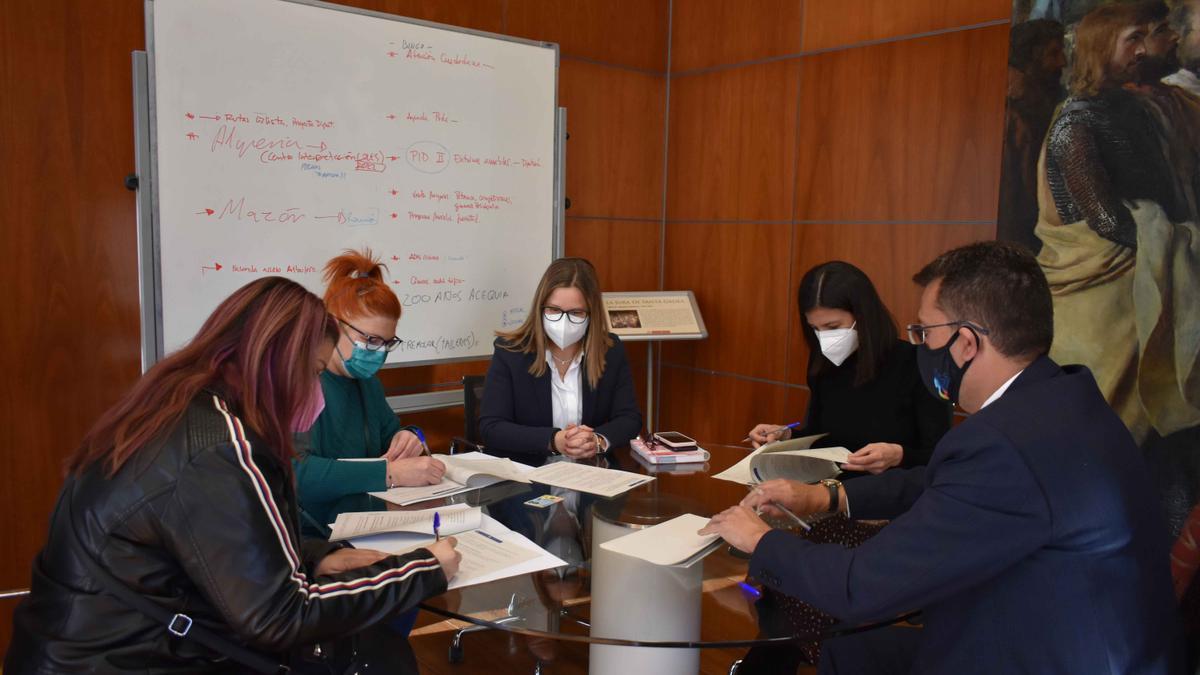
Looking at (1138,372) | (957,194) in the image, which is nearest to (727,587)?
(1138,372)

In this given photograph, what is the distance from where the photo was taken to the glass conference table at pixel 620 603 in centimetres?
157

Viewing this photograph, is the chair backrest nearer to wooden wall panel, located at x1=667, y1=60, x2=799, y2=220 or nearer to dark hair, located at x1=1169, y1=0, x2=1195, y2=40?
wooden wall panel, located at x1=667, y1=60, x2=799, y2=220

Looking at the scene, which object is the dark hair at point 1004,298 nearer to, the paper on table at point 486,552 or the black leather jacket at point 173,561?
the paper on table at point 486,552

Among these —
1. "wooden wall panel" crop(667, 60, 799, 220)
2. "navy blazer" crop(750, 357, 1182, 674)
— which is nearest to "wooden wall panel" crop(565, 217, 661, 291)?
"wooden wall panel" crop(667, 60, 799, 220)

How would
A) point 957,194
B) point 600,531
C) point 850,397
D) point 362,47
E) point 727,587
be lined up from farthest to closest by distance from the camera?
1. point 957,194
2. point 362,47
3. point 850,397
4. point 600,531
5. point 727,587

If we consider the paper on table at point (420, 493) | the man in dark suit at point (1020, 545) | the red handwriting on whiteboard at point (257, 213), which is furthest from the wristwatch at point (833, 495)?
the red handwriting on whiteboard at point (257, 213)

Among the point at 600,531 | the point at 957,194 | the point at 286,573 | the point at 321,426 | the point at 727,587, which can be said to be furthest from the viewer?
the point at 957,194

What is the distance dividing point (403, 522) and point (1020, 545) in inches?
49.7

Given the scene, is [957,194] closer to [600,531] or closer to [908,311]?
[908,311]

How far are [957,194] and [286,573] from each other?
346 centimetres

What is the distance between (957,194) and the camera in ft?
12.8

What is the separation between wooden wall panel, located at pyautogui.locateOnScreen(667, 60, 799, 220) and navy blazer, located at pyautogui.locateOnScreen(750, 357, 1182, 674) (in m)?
3.31

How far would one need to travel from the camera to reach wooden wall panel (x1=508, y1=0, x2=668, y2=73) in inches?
182

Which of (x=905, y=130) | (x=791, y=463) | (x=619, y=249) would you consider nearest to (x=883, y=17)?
(x=905, y=130)
